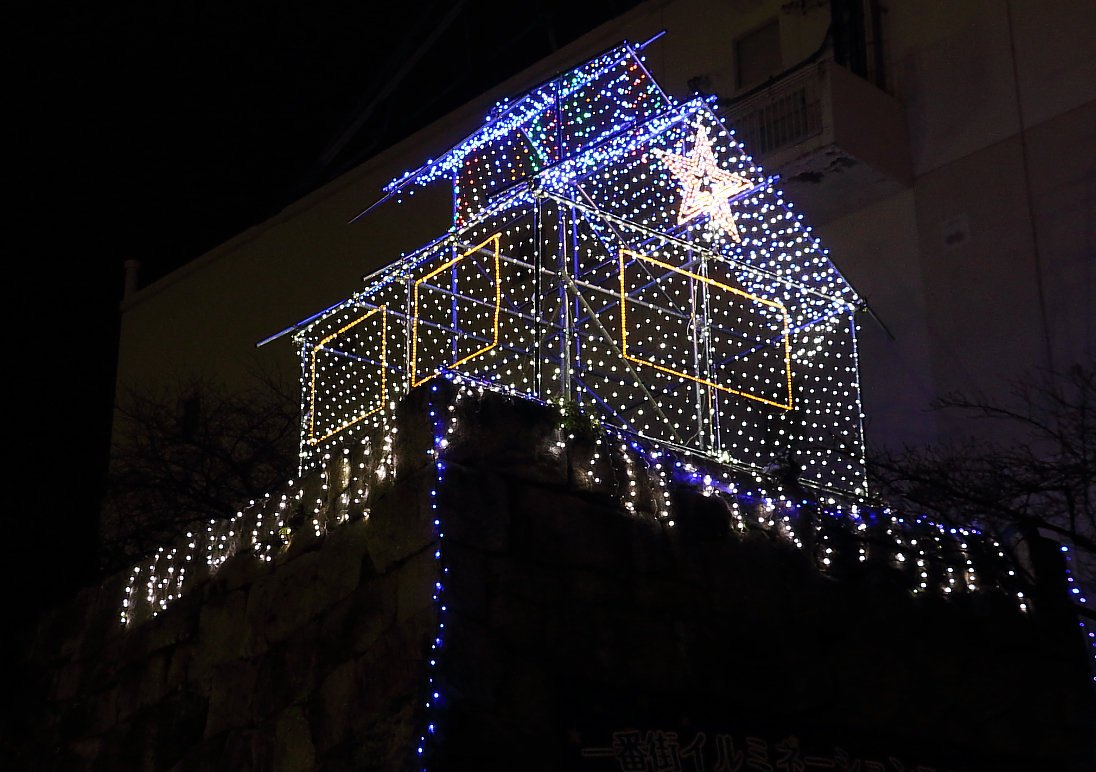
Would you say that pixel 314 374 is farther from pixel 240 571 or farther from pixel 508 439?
pixel 508 439

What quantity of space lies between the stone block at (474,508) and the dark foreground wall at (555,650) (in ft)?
0.04

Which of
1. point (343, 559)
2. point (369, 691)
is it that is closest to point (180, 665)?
point (343, 559)

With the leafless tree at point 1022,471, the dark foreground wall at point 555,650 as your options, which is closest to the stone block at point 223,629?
the dark foreground wall at point 555,650

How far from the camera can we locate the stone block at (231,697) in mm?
6625

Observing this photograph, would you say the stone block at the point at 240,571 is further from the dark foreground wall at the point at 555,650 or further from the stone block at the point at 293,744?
the stone block at the point at 293,744

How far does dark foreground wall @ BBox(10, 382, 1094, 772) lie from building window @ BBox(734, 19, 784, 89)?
556 centimetres

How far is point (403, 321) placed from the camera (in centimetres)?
1071

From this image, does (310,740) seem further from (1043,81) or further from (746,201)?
(1043,81)

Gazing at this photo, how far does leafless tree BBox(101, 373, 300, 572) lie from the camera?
45.5 feet

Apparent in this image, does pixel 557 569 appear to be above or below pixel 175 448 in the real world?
below

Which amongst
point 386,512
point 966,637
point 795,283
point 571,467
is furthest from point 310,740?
point 795,283

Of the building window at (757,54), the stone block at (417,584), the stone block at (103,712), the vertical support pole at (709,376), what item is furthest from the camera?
the building window at (757,54)

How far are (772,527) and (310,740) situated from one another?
2766 mm

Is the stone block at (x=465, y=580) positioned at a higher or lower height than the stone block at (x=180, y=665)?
higher
